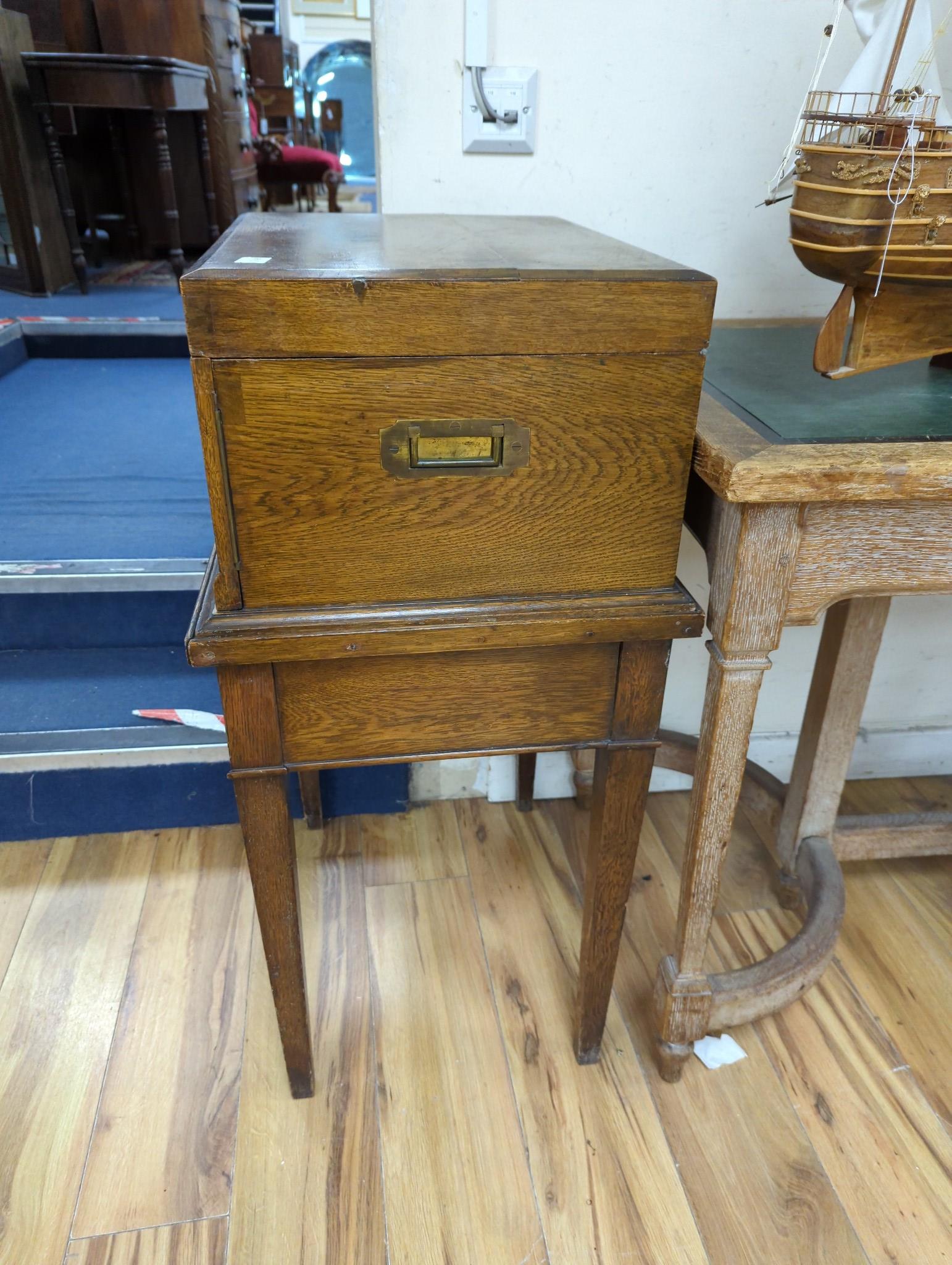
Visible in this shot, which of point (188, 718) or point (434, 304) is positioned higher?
point (434, 304)

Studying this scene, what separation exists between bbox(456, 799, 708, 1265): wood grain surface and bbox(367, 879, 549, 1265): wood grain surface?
3cm

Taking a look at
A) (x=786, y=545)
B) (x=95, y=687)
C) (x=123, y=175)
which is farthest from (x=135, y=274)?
(x=786, y=545)

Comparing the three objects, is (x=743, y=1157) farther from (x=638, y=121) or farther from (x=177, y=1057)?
(x=638, y=121)

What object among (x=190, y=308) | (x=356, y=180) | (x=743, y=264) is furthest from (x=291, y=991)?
(x=356, y=180)

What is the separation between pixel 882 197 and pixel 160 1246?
1.29 m

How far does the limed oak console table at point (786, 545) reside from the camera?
2.55ft

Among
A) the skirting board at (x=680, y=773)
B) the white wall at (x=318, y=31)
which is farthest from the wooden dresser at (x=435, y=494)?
the white wall at (x=318, y=31)

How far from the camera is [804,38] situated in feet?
3.85

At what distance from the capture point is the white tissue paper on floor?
46.4 inches

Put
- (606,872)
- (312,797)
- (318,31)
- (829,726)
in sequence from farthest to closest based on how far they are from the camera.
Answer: (318,31) → (312,797) → (829,726) → (606,872)

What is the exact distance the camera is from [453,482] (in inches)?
29.5

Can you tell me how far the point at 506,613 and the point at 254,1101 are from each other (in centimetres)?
75

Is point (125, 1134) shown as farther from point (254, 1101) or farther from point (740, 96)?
point (740, 96)

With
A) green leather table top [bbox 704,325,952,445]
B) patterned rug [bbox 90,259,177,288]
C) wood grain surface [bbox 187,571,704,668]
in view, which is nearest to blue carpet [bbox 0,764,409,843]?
wood grain surface [bbox 187,571,704,668]
